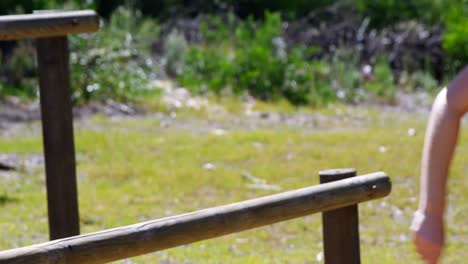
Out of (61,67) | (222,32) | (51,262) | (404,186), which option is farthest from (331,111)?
(51,262)

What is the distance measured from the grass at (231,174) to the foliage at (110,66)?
71cm

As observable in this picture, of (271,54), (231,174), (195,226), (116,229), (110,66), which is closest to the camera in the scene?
(116,229)

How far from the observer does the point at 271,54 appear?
1101cm

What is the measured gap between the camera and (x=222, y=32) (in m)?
11.8

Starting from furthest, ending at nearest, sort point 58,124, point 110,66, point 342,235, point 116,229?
point 110,66 → point 58,124 → point 342,235 → point 116,229

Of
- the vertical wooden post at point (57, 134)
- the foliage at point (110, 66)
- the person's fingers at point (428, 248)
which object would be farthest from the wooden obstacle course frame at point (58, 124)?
the foliage at point (110, 66)

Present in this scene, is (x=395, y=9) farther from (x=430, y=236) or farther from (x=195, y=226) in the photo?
(x=430, y=236)

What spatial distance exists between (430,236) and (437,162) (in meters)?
0.17

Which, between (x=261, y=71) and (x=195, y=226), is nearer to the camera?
(x=195, y=226)

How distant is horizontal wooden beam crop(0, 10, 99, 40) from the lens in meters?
4.30

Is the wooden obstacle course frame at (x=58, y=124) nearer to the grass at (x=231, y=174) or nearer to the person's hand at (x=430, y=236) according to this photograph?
the grass at (x=231, y=174)

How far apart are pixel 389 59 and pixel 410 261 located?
6935 millimetres

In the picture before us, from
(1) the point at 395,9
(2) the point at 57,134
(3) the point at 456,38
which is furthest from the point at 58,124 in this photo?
(1) the point at 395,9

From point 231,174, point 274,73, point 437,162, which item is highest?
point 437,162
